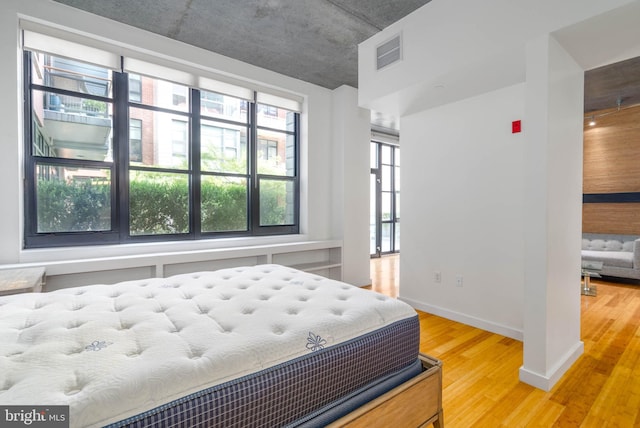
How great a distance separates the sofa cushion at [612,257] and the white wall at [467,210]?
318 cm

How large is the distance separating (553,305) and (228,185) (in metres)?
3.45

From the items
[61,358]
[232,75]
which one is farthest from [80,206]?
[61,358]

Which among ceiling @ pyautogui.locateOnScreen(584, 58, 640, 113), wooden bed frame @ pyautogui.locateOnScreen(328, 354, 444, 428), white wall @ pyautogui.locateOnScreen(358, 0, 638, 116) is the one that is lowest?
wooden bed frame @ pyautogui.locateOnScreen(328, 354, 444, 428)

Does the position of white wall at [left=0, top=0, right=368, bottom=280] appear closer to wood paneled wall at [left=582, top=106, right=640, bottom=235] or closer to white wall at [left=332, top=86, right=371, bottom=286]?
white wall at [left=332, top=86, right=371, bottom=286]

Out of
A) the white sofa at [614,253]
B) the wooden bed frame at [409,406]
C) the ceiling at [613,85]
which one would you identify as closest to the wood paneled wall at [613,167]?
the white sofa at [614,253]

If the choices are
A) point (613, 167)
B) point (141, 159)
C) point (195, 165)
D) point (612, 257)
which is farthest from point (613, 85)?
point (141, 159)

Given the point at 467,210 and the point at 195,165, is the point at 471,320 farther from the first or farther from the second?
the point at 195,165

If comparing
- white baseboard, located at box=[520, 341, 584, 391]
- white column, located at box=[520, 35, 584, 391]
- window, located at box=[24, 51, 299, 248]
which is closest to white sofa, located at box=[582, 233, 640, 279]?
white baseboard, located at box=[520, 341, 584, 391]

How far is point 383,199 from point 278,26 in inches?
193

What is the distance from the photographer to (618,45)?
203 centimetres

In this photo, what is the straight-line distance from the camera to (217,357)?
95 cm

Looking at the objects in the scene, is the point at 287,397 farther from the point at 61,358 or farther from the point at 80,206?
the point at 80,206

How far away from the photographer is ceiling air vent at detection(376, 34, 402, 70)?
281cm

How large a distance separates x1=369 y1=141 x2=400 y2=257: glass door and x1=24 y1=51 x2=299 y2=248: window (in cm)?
312
